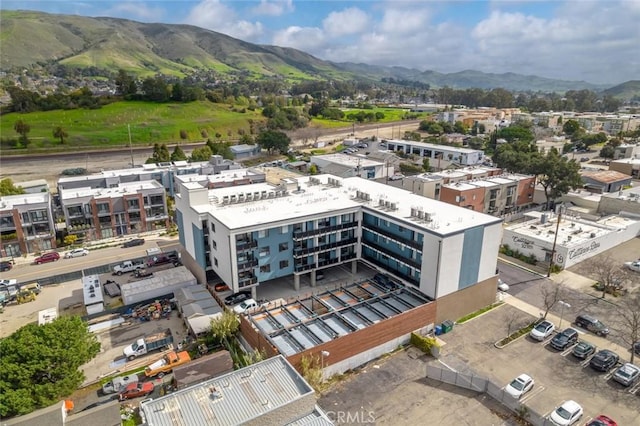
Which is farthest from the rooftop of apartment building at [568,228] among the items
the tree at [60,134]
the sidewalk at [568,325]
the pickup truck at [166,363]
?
the tree at [60,134]

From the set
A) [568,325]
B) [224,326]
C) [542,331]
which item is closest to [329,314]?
[224,326]

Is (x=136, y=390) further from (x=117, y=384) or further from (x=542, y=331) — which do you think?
(x=542, y=331)

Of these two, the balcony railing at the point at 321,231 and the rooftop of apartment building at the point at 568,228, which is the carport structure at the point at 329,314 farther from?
the rooftop of apartment building at the point at 568,228

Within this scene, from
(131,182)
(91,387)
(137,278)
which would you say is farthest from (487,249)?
(131,182)

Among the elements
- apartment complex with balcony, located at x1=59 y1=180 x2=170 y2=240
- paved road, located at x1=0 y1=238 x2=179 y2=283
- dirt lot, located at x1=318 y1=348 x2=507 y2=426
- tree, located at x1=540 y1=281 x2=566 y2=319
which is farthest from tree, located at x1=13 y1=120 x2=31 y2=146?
tree, located at x1=540 y1=281 x2=566 y2=319

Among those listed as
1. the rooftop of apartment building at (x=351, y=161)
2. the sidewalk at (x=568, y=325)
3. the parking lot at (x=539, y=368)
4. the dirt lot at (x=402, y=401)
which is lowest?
the dirt lot at (x=402, y=401)

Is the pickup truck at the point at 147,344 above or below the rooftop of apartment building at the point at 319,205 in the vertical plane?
below

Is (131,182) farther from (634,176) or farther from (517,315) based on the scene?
(634,176)

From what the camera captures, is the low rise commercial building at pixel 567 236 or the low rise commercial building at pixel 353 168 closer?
the low rise commercial building at pixel 567 236
